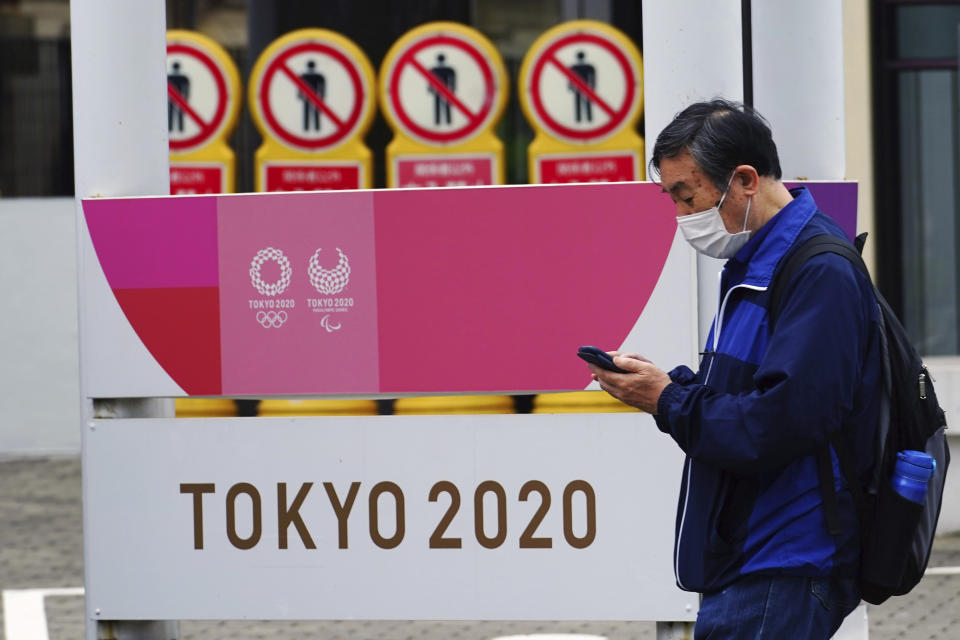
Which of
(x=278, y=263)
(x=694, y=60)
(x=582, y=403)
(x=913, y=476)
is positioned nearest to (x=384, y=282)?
(x=278, y=263)

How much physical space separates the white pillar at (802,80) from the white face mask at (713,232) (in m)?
1.88

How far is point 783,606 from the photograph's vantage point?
9.42ft

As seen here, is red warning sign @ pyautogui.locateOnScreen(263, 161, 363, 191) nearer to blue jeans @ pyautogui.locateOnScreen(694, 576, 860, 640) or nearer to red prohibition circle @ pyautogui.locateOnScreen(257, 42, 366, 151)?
red prohibition circle @ pyautogui.locateOnScreen(257, 42, 366, 151)

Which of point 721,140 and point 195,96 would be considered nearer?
point 721,140

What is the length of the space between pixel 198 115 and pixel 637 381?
8420 millimetres

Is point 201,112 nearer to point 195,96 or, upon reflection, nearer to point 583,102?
point 195,96

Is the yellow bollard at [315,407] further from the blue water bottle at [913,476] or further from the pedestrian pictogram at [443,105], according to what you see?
the pedestrian pictogram at [443,105]

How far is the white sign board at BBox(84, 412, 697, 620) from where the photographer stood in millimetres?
4555

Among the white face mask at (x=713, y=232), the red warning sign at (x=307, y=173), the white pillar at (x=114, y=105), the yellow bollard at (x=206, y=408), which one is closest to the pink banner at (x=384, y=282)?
the white pillar at (x=114, y=105)

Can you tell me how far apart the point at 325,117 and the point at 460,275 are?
610 centimetres

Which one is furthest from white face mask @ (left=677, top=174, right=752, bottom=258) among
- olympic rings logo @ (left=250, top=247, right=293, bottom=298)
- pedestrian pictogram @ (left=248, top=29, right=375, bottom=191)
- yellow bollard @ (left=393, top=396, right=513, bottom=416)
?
pedestrian pictogram @ (left=248, top=29, right=375, bottom=191)

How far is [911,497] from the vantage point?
283cm

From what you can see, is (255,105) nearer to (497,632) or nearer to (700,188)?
(497,632)

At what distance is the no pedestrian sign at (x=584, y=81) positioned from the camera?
33.5 ft
